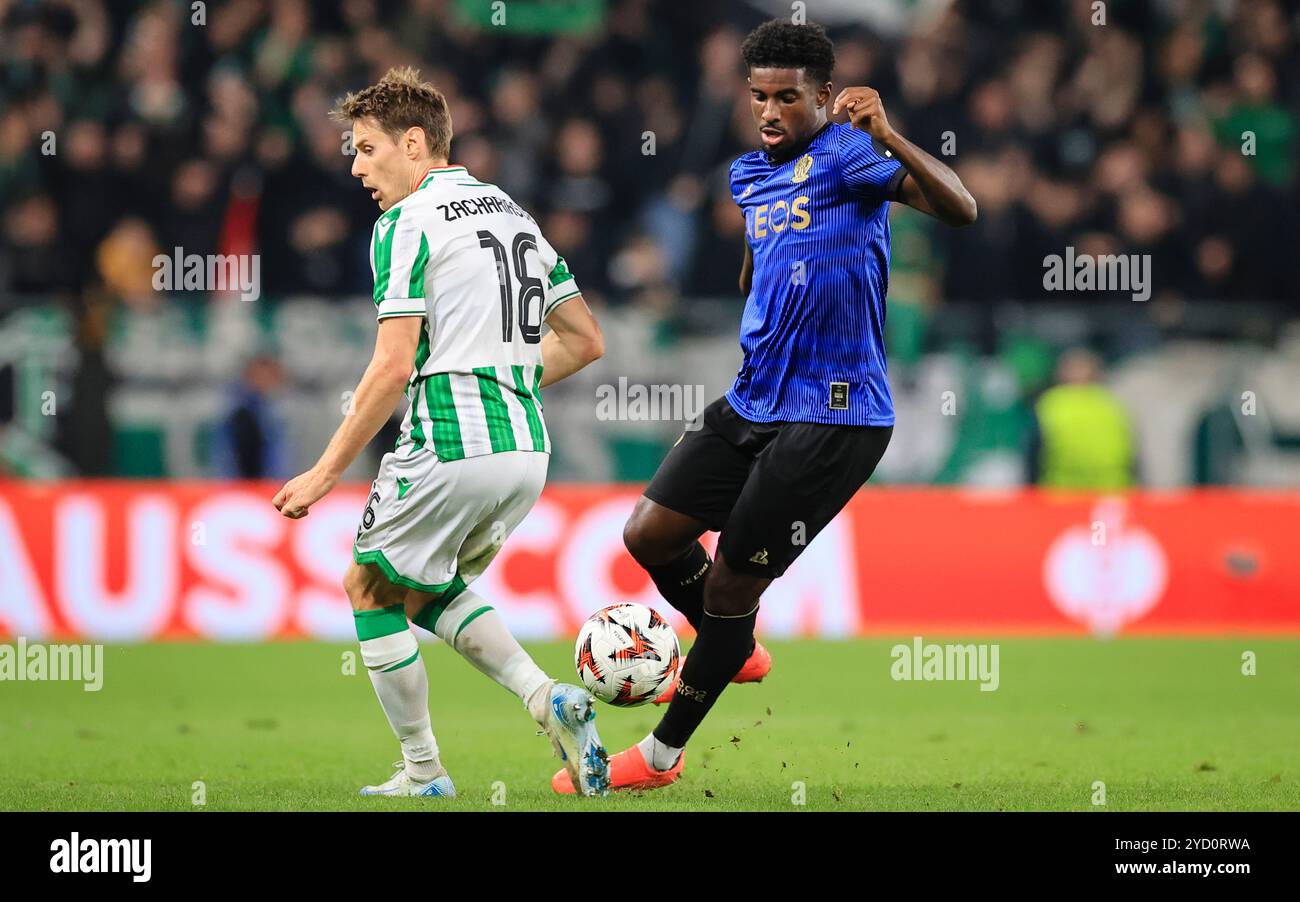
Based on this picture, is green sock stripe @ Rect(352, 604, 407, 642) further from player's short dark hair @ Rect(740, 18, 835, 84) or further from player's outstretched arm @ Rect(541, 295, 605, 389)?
player's short dark hair @ Rect(740, 18, 835, 84)

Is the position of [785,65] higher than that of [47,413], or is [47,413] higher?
[785,65]

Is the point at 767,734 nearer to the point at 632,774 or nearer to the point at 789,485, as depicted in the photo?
the point at 632,774

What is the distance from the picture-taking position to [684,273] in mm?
15055

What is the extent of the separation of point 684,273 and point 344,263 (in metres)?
2.90

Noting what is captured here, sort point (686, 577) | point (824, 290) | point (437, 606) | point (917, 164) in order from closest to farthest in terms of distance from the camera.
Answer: point (917, 164) → point (824, 290) → point (437, 606) → point (686, 577)

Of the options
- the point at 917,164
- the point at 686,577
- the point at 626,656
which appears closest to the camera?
the point at 917,164

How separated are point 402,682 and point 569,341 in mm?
1445

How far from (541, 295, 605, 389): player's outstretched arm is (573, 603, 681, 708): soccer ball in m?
0.96

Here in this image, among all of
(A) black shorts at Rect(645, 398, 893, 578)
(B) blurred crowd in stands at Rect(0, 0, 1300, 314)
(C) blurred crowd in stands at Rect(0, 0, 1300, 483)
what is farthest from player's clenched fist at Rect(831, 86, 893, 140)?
(B) blurred crowd in stands at Rect(0, 0, 1300, 314)

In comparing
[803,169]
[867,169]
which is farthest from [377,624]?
[867,169]

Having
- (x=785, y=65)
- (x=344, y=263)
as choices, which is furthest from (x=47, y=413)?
(x=785, y=65)

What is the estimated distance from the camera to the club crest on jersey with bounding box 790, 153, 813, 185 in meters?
6.32

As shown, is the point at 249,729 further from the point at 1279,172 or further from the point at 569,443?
the point at 1279,172

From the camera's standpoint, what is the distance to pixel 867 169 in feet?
20.1
